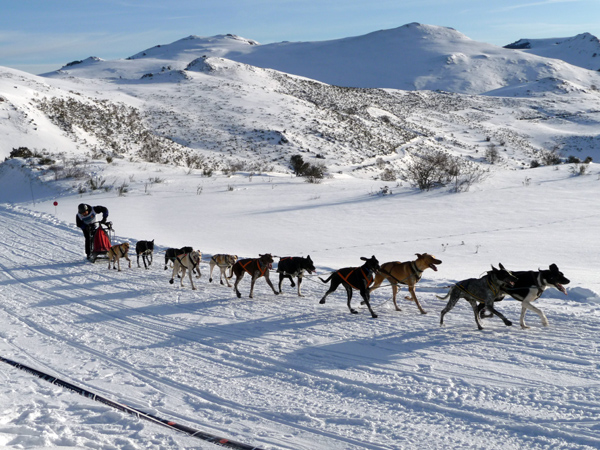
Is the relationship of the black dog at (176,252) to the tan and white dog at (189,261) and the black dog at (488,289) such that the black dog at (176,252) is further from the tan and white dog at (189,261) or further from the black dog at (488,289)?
the black dog at (488,289)

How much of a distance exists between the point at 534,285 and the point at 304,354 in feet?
10.7

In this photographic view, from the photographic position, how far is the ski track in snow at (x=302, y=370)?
4.54 m

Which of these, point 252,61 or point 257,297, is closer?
point 257,297

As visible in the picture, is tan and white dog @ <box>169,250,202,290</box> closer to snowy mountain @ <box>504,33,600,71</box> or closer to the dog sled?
the dog sled

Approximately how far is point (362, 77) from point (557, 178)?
92.5 m

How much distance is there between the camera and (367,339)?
690cm

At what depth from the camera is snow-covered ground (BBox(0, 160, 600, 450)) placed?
459 cm

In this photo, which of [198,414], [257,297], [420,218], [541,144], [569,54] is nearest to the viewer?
[198,414]

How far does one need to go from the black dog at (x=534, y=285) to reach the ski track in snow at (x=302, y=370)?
1.12ft

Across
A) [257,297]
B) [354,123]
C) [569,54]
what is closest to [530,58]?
[569,54]

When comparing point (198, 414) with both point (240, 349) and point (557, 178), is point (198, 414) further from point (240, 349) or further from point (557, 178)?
point (557, 178)

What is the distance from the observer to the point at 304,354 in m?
6.42

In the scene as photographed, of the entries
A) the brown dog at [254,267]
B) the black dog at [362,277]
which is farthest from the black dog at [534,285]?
the brown dog at [254,267]

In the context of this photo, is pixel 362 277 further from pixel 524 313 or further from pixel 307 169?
pixel 307 169
